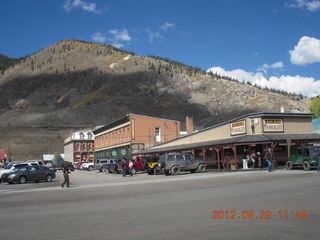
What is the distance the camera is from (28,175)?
2844cm

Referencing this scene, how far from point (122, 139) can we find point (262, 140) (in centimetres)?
3436

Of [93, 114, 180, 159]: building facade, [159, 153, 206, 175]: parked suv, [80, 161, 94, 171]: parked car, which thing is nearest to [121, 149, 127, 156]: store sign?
[93, 114, 180, 159]: building facade

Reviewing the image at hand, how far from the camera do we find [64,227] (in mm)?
8461

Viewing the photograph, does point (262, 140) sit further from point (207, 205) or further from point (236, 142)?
point (207, 205)

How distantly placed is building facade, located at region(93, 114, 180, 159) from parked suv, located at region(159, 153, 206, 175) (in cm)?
2602

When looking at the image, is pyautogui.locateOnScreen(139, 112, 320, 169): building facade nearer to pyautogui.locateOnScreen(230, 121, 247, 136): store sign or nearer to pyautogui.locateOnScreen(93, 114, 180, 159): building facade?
pyautogui.locateOnScreen(230, 121, 247, 136): store sign

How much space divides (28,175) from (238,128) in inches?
779

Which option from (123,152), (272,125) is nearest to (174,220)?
(272,125)

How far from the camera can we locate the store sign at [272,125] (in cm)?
3434

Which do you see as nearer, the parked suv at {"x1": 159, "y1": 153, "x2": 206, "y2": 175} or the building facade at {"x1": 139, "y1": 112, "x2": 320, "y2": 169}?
the parked suv at {"x1": 159, "y1": 153, "x2": 206, "y2": 175}

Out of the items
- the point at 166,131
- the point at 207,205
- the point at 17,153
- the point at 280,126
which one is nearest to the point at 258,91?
the point at 17,153

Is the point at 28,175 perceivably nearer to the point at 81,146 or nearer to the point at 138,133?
the point at 138,133
